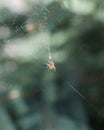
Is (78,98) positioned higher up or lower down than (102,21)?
lower down

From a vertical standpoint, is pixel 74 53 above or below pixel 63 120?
above

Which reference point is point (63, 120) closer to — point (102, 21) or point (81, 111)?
point (81, 111)

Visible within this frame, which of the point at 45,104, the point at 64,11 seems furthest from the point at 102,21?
the point at 45,104

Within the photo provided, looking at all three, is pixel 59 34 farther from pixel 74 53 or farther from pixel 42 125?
pixel 42 125

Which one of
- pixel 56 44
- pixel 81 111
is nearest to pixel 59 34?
pixel 56 44
